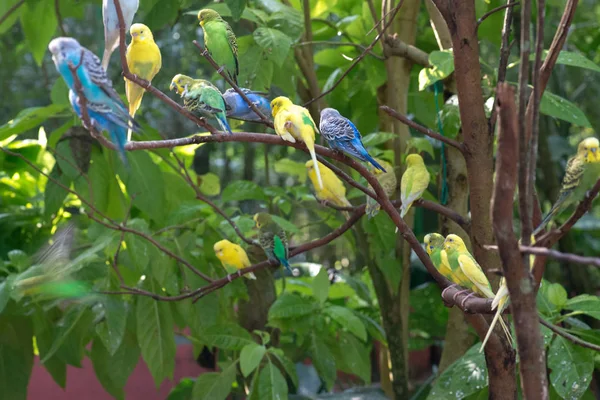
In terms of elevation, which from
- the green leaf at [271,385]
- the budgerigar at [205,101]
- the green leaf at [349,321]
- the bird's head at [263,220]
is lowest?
the green leaf at [271,385]

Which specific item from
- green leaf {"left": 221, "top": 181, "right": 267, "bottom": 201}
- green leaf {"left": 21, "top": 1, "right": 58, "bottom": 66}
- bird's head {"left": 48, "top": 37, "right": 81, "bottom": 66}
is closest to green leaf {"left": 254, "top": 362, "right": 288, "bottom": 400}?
green leaf {"left": 221, "top": 181, "right": 267, "bottom": 201}

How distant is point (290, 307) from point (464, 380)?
1.88ft

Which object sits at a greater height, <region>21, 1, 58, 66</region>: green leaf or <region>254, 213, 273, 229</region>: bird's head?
<region>21, 1, 58, 66</region>: green leaf

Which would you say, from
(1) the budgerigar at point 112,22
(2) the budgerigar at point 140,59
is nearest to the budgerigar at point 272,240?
(2) the budgerigar at point 140,59

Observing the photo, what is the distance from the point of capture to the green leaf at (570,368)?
145 centimetres

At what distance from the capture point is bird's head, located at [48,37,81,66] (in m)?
0.97

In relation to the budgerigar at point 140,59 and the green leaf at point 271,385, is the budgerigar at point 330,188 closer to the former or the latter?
the green leaf at point 271,385

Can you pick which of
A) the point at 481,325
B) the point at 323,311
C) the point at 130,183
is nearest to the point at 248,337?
the point at 323,311

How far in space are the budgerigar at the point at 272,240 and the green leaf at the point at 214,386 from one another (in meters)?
0.37

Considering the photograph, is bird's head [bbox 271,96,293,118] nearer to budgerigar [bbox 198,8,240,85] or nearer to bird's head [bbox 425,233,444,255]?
budgerigar [bbox 198,8,240,85]

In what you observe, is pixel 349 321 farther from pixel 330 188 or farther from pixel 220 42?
pixel 220 42

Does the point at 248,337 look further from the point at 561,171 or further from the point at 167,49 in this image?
the point at 561,171

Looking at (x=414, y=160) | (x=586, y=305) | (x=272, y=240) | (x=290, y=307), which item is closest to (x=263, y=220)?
(x=272, y=240)

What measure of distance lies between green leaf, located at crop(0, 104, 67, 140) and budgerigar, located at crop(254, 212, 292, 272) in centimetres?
63
